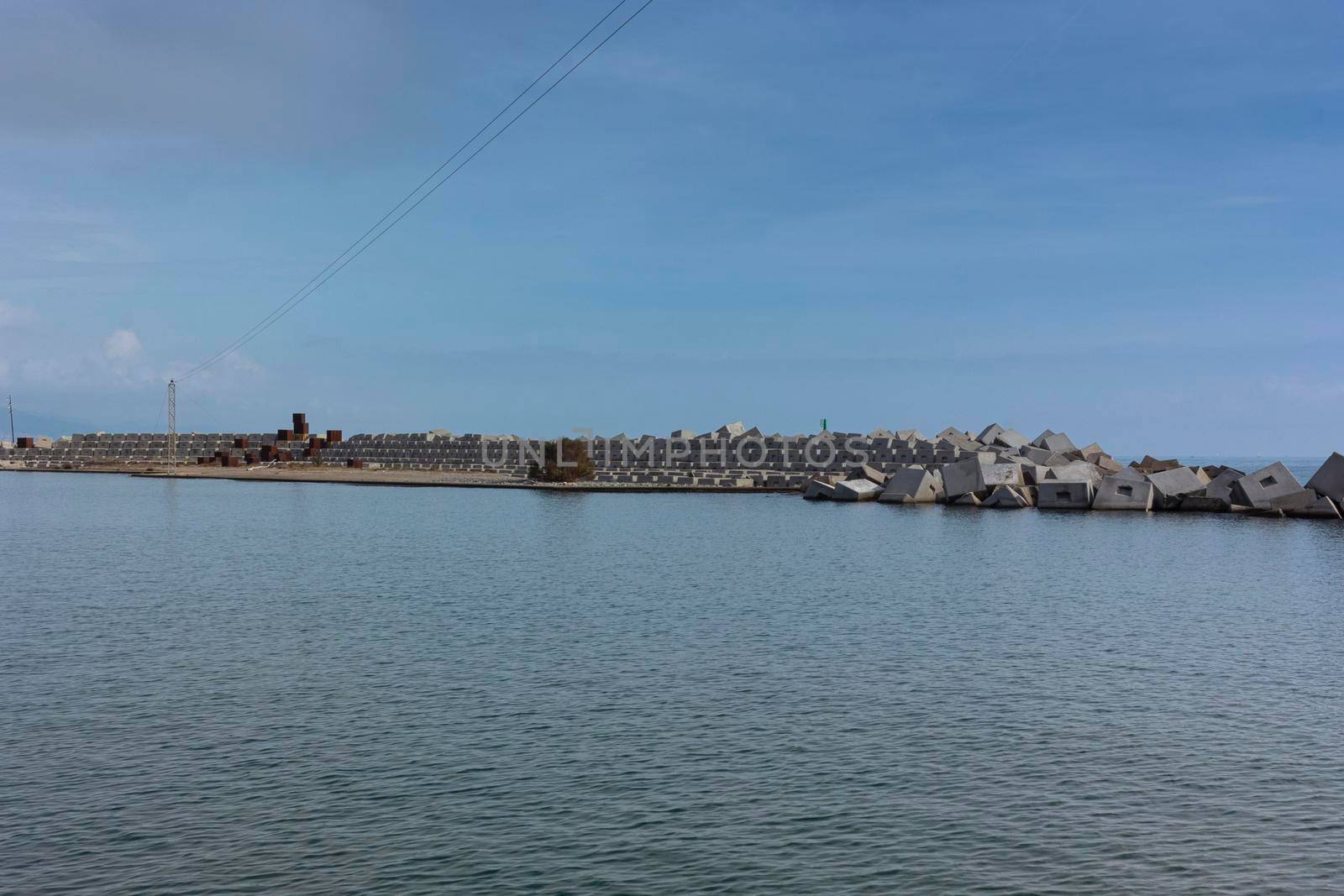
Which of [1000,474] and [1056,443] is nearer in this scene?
[1000,474]

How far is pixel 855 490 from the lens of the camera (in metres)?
73.6

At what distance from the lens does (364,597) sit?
27344 millimetres

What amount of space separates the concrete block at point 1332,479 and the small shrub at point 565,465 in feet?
183

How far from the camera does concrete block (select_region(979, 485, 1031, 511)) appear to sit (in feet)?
215

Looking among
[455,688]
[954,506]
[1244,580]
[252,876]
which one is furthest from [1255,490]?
[252,876]

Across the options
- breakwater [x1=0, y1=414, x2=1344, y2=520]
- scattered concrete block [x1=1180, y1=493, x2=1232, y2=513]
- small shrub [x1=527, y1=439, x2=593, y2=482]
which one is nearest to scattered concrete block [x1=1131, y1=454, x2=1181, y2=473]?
breakwater [x1=0, y1=414, x2=1344, y2=520]

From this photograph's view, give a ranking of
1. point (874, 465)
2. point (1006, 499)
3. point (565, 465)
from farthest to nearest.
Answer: point (565, 465), point (874, 465), point (1006, 499)

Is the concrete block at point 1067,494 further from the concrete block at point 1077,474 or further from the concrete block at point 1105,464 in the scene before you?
the concrete block at point 1105,464

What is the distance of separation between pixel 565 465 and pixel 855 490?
3124 cm

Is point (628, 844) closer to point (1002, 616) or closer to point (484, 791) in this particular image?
point (484, 791)

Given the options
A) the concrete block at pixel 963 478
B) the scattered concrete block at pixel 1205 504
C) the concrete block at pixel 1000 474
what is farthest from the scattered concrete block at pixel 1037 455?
the scattered concrete block at pixel 1205 504

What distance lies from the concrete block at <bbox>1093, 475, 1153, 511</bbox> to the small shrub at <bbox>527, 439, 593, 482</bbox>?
4589 centimetres

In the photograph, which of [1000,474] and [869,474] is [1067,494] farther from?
[869,474]

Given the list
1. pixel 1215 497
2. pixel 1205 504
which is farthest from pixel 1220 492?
pixel 1205 504
